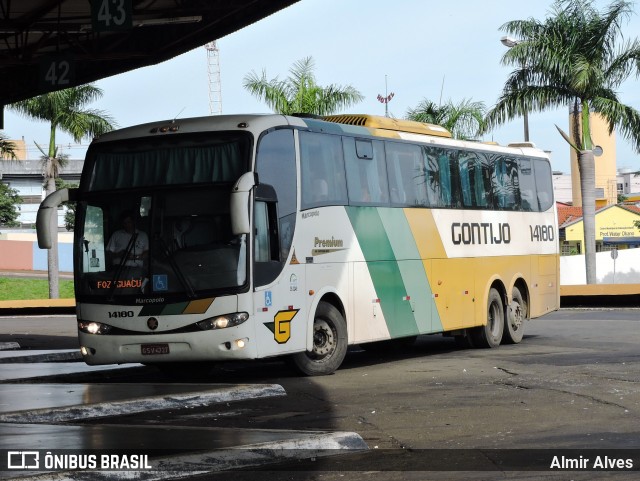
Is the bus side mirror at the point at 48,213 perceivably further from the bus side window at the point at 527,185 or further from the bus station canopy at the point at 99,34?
the bus side window at the point at 527,185

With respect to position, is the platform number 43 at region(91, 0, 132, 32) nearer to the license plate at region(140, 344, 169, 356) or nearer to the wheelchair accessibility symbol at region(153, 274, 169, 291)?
the wheelchair accessibility symbol at region(153, 274, 169, 291)

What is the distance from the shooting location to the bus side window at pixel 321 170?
16.0 meters

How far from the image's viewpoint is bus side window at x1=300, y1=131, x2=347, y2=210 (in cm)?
1603

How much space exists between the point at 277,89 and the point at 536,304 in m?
22.7

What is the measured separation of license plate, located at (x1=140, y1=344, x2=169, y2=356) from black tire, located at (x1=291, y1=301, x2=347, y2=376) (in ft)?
6.38

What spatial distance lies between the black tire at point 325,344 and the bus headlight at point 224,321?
5.37 ft

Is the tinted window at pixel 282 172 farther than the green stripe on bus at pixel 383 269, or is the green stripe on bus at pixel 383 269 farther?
the green stripe on bus at pixel 383 269

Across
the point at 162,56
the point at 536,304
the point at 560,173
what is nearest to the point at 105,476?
the point at 536,304

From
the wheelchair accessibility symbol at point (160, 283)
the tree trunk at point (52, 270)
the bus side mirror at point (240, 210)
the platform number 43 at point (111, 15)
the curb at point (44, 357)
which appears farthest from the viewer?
the tree trunk at point (52, 270)

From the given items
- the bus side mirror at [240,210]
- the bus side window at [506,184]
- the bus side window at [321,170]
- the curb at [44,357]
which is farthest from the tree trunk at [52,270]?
the bus side mirror at [240,210]

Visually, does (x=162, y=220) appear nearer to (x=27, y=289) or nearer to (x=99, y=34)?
(x=99, y=34)

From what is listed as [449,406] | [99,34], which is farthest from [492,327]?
[99,34]

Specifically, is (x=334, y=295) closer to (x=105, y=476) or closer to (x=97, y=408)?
(x=97, y=408)

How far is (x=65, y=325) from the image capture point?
33500 millimetres
